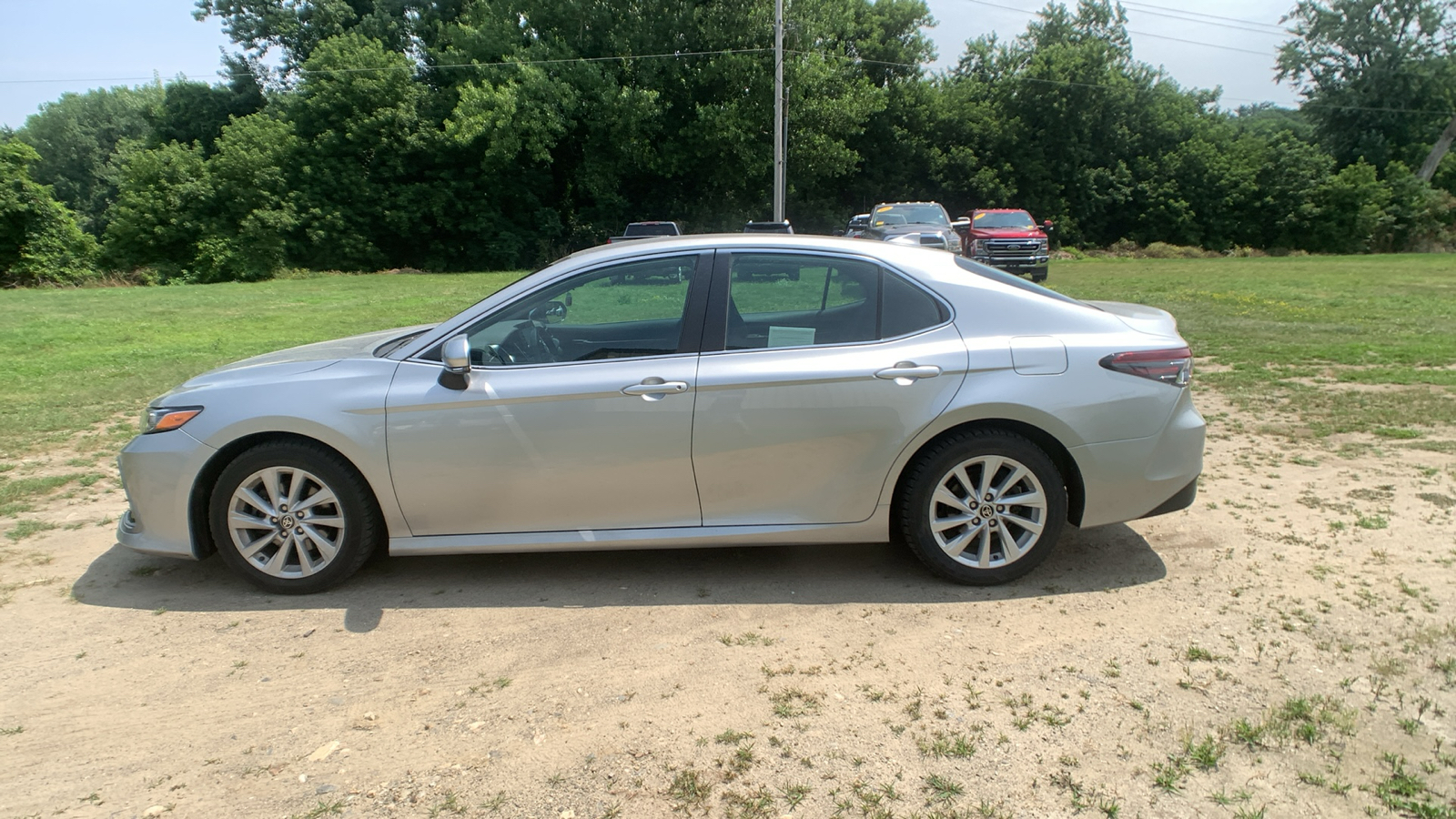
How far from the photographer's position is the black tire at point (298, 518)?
14.1 feet

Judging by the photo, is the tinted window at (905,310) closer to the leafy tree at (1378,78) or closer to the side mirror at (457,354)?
the side mirror at (457,354)

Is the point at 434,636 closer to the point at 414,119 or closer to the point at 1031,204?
the point at 414,119

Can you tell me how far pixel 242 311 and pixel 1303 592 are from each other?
1933 centimetres

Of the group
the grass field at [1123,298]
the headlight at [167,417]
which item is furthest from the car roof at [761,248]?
the grass field at [1123,298]

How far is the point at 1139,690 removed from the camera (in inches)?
133

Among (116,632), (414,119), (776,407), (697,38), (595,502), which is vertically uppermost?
(697,38)

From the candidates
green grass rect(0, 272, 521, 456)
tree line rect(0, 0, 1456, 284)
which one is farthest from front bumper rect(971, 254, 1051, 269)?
tree line rect(0, 0, 1456, 284)

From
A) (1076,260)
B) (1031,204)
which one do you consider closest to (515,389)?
(1076,260)

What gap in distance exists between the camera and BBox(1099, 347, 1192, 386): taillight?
429 centimetres

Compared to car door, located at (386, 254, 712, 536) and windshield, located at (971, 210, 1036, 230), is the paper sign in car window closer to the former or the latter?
car door, located at (386, 254, 712, 536)

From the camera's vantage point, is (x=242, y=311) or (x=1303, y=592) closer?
(x=1303, y=592)

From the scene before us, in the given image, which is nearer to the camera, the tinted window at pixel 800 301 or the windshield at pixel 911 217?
the tinted window at pixel 800 301

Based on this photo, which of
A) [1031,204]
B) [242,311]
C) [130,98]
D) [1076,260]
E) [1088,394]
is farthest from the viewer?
[130,98]

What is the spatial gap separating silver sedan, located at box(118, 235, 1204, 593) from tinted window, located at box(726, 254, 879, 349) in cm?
1
